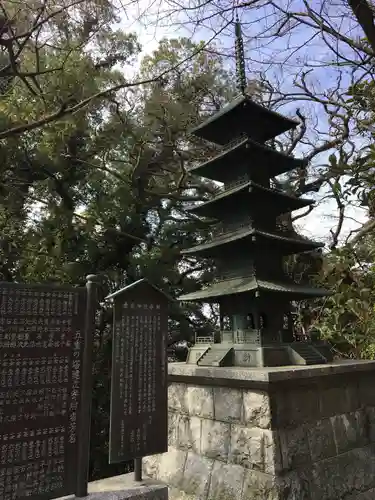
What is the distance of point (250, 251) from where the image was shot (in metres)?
5.40

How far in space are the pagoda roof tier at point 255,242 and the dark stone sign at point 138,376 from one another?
200cm

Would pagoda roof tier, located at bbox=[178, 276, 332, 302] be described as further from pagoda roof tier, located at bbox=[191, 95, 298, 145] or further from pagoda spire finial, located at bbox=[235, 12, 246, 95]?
pagoda spire finial, located at bbox=[235, 12, 246, 95]

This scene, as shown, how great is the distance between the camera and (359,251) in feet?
29.2

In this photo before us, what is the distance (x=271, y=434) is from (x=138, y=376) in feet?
5.32

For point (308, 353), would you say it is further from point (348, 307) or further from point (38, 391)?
point (38, 391)

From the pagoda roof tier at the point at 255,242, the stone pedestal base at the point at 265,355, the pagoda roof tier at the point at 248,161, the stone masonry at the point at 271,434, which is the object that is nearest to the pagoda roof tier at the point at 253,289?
the pagoda roof tier at the point at 255,242

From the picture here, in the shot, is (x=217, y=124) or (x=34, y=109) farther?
(x=34, y=109)

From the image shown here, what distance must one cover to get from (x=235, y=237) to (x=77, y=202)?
296 inches

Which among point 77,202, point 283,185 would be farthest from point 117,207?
point 283,185

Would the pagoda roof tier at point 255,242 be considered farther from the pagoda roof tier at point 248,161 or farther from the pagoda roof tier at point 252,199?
the pagoda roof tier at point 248,161

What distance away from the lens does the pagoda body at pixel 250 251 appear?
193 inches

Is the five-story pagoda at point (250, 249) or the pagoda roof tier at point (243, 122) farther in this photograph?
the pagoda roof tier at point (243, 122)

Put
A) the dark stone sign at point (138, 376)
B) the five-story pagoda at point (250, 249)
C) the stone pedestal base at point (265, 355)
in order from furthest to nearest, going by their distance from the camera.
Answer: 1. the five-story pagoda at point (250, 249)
2. the stone pedestal base at point (265, 355)
3. the dark stone sign at point (138, 376)

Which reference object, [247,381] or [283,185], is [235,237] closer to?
[247,381]
